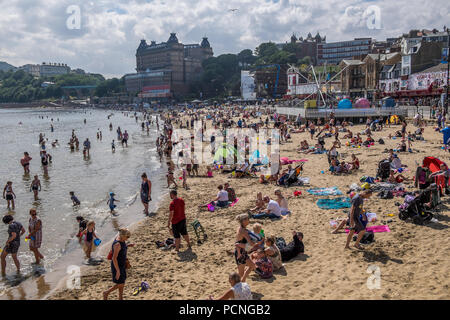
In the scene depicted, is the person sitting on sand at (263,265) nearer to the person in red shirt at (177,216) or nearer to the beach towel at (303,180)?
the person in red shirt at (177,216)

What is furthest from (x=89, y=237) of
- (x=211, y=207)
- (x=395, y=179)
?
(x=395, y=179)

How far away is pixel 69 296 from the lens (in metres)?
7.26

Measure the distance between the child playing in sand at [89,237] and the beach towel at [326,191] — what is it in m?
6.99

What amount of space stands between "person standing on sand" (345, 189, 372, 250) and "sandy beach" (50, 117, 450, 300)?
313 millimetres

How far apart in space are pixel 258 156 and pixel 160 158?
9274 millimetres

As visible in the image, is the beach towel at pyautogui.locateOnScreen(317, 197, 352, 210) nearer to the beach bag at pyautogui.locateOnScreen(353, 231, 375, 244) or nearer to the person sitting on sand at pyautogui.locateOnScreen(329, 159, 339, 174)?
the beach bag at pyautogui.locateOnScreen(353, 231, 375, 244)

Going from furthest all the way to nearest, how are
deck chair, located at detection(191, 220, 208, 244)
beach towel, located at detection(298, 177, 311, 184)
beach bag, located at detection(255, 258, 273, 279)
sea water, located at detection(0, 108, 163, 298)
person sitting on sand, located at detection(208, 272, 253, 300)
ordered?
beach towel, located at detection(298, 177, 311, 184)
sea water, located at detection(0, 108, 163, 298)
deck chair, located at detection(191, 220, 208, 244)
beach bag, located at detection(255, 258, 273, 279)
person sitting on sand, located at detection(208, 272, 253, 300)

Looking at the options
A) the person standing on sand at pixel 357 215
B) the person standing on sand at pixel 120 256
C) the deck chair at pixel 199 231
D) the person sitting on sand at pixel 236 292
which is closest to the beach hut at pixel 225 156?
the deck chair at pixel 199 231

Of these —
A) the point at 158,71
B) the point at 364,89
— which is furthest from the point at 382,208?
the point at 158,71

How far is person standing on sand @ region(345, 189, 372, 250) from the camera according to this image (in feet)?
23.7

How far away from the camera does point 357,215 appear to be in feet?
24.1

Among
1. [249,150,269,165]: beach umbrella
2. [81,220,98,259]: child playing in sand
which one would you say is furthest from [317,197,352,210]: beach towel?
[249,150,269,165]: beach umbrella

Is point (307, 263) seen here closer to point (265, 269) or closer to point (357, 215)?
point (265, 269)

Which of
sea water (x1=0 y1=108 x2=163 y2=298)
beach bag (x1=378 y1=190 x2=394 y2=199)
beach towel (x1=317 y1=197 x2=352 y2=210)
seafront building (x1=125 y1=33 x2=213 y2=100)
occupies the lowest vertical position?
sea water (x1=0 y1=108 x2=163 y2=298)
